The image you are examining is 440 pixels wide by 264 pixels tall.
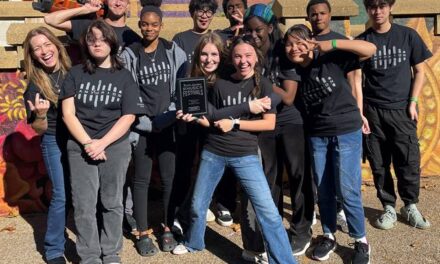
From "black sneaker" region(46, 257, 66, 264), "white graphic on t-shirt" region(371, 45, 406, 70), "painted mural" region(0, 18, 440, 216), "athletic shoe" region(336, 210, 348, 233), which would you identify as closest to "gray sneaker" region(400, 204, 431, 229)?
"athletic shoe" region(336, 210, 348, 233)

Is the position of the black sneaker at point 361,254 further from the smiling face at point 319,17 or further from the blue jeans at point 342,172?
the smiling face at point 319,17

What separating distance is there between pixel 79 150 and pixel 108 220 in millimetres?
615

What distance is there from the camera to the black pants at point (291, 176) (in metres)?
3.81

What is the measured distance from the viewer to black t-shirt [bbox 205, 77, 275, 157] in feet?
11.7

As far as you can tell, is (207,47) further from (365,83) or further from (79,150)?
(365,83)

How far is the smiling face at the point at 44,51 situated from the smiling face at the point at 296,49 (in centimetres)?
185

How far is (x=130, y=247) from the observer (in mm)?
4277

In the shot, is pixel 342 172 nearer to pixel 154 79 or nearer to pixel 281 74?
pixel 281 74

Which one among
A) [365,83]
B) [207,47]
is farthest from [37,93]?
[365,83]

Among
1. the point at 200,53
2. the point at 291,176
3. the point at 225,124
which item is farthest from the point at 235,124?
the point at 291,176

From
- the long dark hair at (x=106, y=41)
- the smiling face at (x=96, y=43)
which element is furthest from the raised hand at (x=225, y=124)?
the smiling face at (x=96, y=43)

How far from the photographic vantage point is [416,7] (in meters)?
5.54

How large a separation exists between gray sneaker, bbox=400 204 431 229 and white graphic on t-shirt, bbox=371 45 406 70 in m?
1.42

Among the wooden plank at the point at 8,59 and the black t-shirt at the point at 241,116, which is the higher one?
the wooden plank at the point at 8,59
